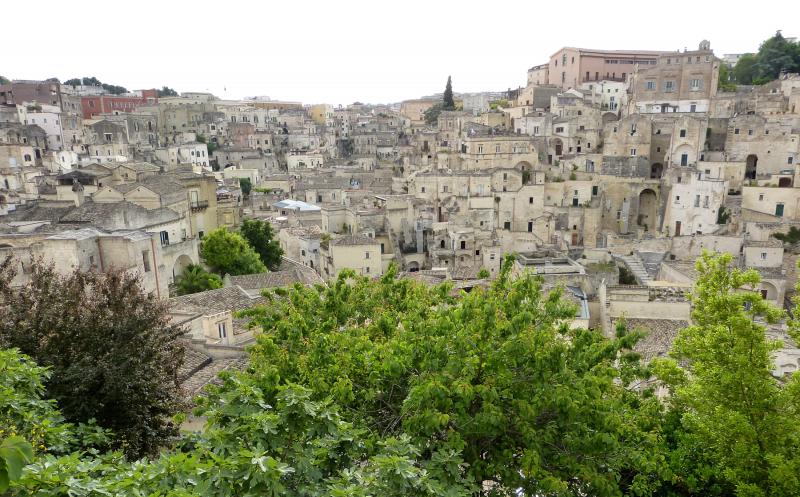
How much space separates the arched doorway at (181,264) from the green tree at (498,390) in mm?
20383

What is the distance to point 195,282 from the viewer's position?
1088 inches

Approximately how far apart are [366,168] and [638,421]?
187 ft

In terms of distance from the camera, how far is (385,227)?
4134 cm

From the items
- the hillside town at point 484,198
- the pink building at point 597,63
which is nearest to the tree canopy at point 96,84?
the hillside town at point 484,198

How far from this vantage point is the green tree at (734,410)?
7.99 meters

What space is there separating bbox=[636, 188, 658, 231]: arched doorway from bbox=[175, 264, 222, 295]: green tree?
125 feet

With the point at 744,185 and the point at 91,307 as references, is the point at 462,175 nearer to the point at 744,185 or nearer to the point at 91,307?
the point at 744,185

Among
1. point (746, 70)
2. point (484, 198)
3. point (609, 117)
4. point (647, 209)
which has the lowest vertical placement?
point (647, 209)

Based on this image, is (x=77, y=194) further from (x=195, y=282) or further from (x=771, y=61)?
(x=771, y=61)

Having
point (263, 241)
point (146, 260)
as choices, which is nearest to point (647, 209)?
point (263, 241)

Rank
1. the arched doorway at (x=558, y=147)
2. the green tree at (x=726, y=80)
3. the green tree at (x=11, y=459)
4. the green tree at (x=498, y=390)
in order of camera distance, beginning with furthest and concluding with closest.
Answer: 1. the green tree at (x=726, y=80)
2. the arched doorway at (x=558, y=147)
3. the green tree at (x=498, y=390)
4. the green tree at (x=11, y=459)

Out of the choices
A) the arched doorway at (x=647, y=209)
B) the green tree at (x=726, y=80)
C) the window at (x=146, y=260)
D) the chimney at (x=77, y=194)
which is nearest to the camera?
the window at (x=146, y=260)

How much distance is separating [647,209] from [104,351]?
48420mm

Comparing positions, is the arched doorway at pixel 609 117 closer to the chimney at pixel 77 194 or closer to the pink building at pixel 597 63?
the pink building at pixel 597 63
